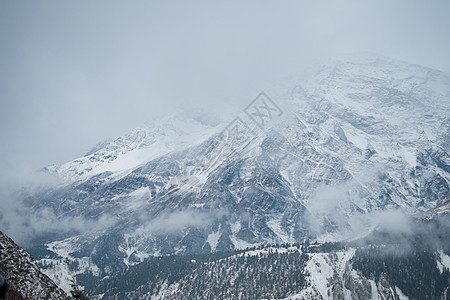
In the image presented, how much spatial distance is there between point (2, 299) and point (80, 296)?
10.4 meters

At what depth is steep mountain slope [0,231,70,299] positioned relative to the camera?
1337 inches

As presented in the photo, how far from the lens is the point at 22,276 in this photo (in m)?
35.3

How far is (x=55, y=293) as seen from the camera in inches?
1454

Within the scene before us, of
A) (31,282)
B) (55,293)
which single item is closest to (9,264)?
(31,282)

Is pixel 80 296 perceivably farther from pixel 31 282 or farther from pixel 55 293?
pixel 31 282

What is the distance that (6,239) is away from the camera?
37.7 meters

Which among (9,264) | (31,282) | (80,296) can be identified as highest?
(9,264)

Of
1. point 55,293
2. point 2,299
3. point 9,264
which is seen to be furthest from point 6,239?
point 2,299

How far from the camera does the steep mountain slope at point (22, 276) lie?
3396 centimetres

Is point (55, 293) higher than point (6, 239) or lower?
lower

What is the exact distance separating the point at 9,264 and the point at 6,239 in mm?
3295

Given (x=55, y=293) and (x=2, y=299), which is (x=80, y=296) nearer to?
(x=55, y=293)

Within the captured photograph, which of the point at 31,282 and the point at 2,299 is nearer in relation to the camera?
the point at 2,299

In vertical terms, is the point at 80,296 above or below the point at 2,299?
below
